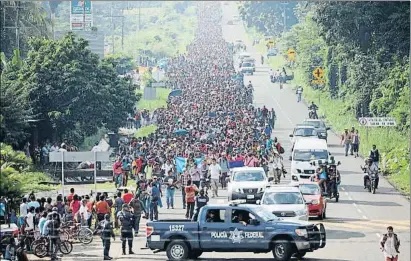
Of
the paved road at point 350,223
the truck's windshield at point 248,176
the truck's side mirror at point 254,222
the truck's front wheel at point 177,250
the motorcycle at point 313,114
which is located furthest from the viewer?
the motorcycle at point 313,114

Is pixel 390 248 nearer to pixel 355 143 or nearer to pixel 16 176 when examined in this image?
pixel 16 176

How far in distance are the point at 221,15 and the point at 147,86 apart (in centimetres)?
7204

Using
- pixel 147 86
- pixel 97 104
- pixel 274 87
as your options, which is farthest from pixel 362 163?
pixel 274 87

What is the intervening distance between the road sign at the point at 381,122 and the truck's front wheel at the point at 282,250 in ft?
71.2

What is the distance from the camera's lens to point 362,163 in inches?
1997

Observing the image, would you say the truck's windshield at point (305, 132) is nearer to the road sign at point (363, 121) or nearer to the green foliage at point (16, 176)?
the road sign at point (363, 121)

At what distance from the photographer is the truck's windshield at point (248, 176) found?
40.5m

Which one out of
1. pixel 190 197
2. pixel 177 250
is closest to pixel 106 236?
pixel 177 250

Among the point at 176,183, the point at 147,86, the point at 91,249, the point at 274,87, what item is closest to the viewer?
the point at 91,249

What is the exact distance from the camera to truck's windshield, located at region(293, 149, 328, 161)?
45125 mm

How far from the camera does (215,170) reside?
139ft

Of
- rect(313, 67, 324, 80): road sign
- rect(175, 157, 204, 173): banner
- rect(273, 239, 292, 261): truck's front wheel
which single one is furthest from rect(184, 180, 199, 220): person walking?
rect(313, 67, 324, 80): road sign

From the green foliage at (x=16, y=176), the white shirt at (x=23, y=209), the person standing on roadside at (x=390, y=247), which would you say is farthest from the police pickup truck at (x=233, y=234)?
the green foliage at (x=16, y=176)

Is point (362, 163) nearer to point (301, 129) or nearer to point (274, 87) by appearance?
point (301, 129)
